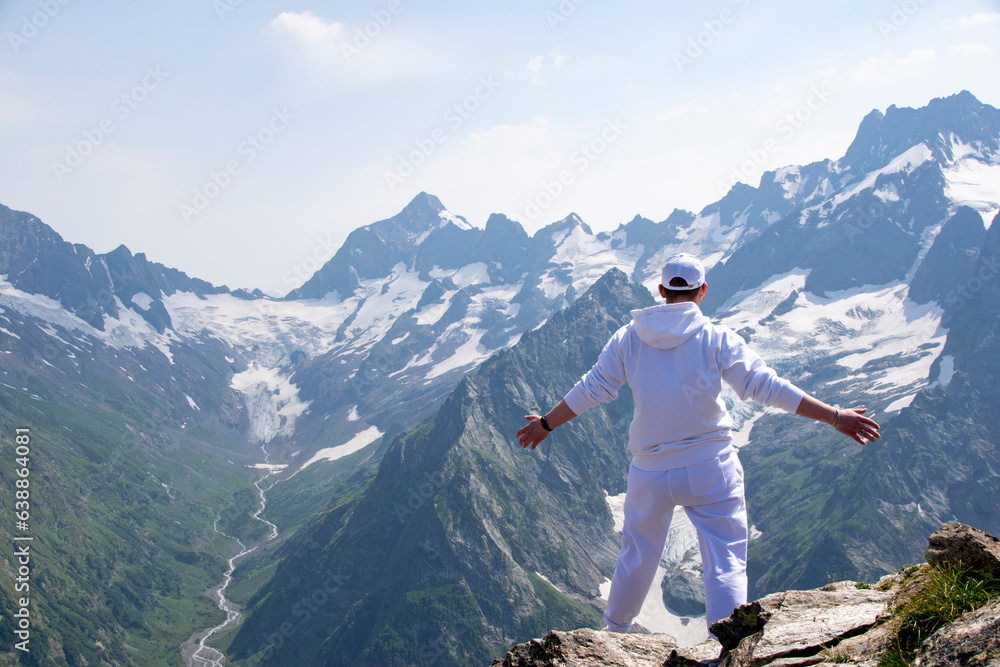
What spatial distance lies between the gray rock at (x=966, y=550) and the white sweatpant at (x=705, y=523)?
216cm

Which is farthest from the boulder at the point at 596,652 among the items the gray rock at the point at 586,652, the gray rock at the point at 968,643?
the gray rock at the point at 968,643

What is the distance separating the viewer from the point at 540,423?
969cm

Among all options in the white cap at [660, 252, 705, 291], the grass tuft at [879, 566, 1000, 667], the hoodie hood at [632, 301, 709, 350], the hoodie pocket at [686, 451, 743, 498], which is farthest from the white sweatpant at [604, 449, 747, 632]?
the white cap at [660, 252, 705, 291]

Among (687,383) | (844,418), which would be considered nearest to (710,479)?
(687,383)

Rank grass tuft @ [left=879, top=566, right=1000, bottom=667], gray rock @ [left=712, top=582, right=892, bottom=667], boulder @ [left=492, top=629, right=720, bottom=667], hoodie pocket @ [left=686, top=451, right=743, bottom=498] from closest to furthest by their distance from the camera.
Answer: grass tuft @ [left=879, top=566, right=1000, bottom=667]
gray rock @ [left=712, top=582, right=892, bottom=667]
boulder @ [left=492, top=629, right=720, bottom=667]
hoodie pocket @ [left=686, top=451, right=743, bottom=498]

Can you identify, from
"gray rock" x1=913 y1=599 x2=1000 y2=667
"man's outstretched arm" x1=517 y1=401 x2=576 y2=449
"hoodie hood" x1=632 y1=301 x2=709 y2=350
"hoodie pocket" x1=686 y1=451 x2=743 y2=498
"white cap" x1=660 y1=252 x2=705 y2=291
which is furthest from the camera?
"man's outstretched arm" x1=517 y1=401 x2=576 y2=449

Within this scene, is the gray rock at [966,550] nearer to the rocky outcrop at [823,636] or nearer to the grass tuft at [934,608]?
the rocky outcrop at [823,636]

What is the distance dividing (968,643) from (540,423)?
5585mm

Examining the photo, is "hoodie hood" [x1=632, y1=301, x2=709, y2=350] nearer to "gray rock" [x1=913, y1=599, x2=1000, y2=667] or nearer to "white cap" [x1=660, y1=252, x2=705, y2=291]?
"white cap" [x1=660, y1=252, x2=705, y2=291]

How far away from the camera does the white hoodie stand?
8625 millimetres

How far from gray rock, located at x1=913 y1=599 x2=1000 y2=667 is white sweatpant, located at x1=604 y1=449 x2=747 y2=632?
8.54ft

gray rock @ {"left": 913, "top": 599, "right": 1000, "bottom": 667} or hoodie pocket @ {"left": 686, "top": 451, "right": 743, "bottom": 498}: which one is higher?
hoodie pocket @ {"left": 686, "top": 451, "right": 743, "bottom": 498}

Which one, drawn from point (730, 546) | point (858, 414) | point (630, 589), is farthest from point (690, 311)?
point (630, 589)

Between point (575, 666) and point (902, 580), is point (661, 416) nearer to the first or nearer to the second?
point (575, 666)
